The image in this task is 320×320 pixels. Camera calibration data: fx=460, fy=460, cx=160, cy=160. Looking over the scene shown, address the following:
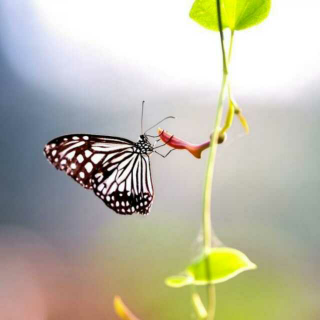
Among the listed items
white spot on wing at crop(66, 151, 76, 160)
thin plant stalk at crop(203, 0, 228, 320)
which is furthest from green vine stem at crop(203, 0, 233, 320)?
white spot on wing at crop(66, 151, 76, 160)

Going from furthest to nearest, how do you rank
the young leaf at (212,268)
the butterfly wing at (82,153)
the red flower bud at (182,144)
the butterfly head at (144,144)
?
the butterfly head at (144,144), the butterfly wing at (82,153), the red flower bud at (182,144), the young leaf at (212,268)

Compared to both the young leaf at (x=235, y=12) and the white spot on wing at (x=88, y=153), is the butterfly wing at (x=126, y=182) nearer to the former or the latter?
the white spot on wing at (x=88, y=153)

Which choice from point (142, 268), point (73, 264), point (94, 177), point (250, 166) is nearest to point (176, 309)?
point (142, 268)

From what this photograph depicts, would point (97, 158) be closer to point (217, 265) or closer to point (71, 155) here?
point (71, 155)

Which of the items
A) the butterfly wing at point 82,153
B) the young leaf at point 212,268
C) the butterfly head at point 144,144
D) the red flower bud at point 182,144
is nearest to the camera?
the young leaf at point 212,268

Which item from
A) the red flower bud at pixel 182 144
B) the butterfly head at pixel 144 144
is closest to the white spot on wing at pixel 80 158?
the butterfly head at pixel 144 144

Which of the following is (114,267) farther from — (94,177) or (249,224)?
(94,177)

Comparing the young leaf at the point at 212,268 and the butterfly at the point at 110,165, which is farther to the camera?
the butterfly at the point at 110,165

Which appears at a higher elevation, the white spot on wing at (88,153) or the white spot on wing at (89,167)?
the white spot on wing at (88,153)
